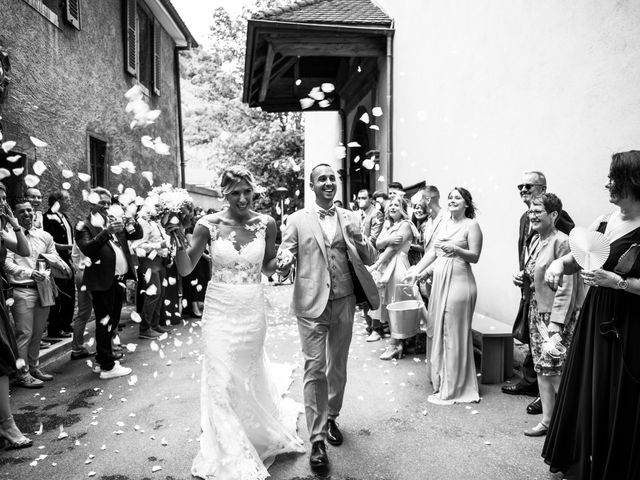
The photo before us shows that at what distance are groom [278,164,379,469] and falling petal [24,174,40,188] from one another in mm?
5799

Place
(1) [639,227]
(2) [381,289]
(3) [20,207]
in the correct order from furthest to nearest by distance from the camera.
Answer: (2) [381,289]
(3) [20,207]
(1) [639,227]

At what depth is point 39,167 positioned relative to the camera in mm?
8586

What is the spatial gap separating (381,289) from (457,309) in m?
2.28

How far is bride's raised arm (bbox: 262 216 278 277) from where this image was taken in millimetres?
4160

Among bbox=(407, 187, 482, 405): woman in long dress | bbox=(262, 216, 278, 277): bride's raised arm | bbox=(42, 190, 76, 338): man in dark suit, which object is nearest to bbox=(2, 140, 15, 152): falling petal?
bbox=(42, 190, 76, 338): man in dark suit

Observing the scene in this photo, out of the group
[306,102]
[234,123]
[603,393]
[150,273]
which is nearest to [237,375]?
[603,393]

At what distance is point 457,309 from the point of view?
5289 millimetres

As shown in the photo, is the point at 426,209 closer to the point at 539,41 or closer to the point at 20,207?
the point at 539,41

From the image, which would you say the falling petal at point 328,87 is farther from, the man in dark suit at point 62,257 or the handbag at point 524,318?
the handbag at point 524,318

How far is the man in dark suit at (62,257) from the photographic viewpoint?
7758 mm

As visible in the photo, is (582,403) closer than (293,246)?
Yes

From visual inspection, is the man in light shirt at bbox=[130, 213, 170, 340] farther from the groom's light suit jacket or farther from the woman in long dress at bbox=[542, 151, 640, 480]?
the woman in long dress at bbox=[542, 151, 640, 480]

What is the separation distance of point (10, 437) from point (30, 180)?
5.19m

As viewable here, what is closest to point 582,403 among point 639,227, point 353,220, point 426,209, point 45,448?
point 639,227
